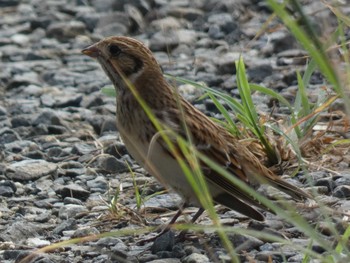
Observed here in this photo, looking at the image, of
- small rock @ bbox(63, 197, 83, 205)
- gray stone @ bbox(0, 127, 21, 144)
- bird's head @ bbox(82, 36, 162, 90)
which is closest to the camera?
bird's head @ bbox(82, 36, 162, 90)

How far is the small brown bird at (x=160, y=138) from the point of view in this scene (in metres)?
5.69

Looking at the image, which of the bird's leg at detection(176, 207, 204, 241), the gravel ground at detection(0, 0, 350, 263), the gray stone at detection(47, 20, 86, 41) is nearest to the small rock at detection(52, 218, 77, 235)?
the gravel ground at detection(0, 0, 350, 263)

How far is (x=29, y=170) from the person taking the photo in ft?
24.0

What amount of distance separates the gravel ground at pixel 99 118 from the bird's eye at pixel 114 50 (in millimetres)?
703

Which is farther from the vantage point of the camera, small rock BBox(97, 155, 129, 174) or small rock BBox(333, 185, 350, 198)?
small rock BBox(97, 155, 129, 174)

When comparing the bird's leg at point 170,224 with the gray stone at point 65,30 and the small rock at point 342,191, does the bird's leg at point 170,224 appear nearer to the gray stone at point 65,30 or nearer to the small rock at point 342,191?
the small rock at point 342,191

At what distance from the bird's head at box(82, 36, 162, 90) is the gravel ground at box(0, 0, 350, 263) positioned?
0.60 meters

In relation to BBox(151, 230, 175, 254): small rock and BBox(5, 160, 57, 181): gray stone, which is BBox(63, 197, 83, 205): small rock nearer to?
BBox(5, 160, 57, 181): gray stone

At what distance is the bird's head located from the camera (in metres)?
6.28

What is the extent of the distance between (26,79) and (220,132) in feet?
12.3

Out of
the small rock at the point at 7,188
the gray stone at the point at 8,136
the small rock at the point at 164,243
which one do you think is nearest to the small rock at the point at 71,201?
the small rock at the point at 7,188

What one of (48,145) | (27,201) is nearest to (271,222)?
(27,201)

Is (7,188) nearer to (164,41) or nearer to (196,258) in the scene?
(196,258)

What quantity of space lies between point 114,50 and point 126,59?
80 mm
